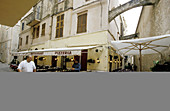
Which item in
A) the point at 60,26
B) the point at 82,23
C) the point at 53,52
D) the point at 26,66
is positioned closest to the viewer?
the point at 26,66

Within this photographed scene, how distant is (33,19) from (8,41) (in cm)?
50

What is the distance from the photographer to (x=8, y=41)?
3.59ft

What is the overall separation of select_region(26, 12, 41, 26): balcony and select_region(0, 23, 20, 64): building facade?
0.18 meters

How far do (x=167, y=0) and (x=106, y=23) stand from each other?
1.05 m

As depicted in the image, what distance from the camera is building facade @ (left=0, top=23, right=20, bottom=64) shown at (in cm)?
97

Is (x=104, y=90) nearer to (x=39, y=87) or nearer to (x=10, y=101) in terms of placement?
(x=39, y=87)

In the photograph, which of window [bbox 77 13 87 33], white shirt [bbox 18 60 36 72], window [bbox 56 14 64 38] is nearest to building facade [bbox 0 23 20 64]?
white shirt [bbox 18 60 36 72]

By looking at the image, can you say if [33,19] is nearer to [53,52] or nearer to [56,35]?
[56,35]

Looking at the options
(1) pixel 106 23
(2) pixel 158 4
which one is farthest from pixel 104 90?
(2) pixel 158 4

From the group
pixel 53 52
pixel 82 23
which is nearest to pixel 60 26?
pixel 53 52

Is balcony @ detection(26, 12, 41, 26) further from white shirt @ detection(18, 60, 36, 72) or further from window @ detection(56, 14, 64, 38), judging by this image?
white shirt @ detection(18, 60, 36, 72)

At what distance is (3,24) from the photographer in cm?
110

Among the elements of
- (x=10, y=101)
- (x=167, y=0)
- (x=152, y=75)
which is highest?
(x=167, y=0)

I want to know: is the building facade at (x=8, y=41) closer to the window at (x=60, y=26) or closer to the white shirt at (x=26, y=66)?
the white shirt at (x=26, y=66)
